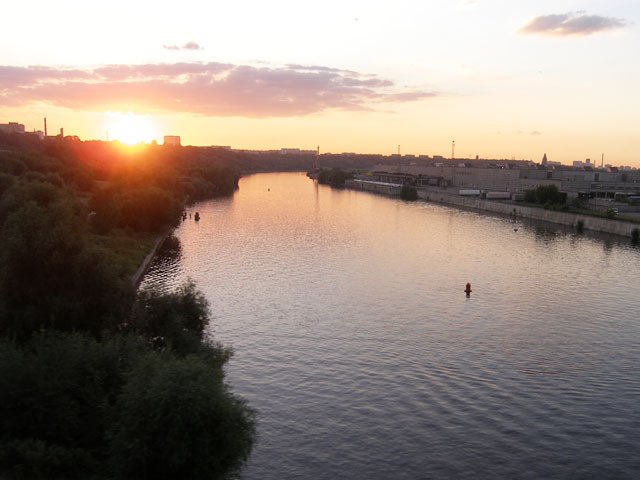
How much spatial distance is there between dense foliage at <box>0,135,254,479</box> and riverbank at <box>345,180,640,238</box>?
6120cm

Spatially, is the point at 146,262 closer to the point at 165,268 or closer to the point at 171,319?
the point at 165,268

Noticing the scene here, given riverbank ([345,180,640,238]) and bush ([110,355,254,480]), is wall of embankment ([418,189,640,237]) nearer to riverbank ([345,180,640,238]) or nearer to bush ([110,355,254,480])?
riverbank ([345,180,640,238])

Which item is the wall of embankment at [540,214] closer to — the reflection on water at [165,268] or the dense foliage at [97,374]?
the reflection on water at [165,268]

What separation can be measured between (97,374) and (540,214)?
7883cm

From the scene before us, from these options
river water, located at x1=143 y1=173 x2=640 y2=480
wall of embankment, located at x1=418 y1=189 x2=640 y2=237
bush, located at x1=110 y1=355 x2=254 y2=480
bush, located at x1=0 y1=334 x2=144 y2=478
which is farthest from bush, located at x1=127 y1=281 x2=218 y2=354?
wall of embankment, located at x1=418 y1=189 x2=640 y2=237

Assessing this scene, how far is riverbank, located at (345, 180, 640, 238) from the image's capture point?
71250 mm

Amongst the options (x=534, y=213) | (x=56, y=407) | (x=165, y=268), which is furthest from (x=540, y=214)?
(x=56, y=407)

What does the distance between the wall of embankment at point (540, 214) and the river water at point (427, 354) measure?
12.2 meters

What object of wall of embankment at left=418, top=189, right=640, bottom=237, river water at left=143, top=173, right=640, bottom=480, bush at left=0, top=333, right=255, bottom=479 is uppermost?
wall of embankment at left=418, top=189, right=640, bottom=237

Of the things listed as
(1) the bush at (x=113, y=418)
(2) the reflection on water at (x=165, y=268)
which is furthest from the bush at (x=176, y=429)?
(2) the reflection on water at (x=165, y=268)

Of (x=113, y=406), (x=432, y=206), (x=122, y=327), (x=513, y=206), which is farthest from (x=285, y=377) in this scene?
(x=432, y=206)

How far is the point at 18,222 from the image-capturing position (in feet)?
78.1

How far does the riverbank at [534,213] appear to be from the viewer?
7125cm

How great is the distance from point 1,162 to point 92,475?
62.9 meters
